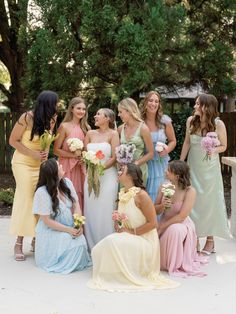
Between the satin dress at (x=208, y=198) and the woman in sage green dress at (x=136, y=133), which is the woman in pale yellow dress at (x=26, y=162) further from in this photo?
the satin dress at (x=208, y=198)

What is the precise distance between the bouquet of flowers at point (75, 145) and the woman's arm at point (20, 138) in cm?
31

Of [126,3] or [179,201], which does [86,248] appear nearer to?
[179,201]

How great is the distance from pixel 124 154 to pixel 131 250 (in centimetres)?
109

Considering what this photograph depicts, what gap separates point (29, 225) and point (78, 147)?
1.00 m

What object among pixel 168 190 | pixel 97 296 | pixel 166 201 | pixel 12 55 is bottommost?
pixel 97 296

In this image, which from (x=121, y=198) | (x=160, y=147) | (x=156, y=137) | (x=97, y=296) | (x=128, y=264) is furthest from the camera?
(x=156, y=137)

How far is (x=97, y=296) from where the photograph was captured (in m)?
4.53

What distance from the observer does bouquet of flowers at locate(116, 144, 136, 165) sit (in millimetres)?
5535

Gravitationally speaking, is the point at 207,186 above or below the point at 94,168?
below

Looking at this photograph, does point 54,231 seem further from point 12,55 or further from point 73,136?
point 12,55

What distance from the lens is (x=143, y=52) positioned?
853cm

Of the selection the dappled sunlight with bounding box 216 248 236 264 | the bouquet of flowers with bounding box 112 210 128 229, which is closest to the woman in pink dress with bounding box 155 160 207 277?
the dappled sunlight with bounding box 216 248 236 264

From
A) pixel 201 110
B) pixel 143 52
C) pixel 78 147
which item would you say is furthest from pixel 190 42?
pixel 78 147

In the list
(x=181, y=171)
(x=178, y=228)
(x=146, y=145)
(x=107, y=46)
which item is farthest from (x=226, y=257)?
(x=107, y=46)
